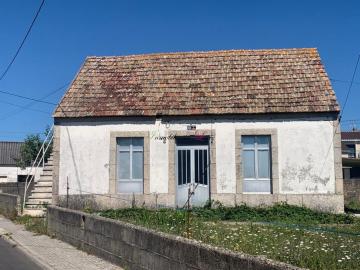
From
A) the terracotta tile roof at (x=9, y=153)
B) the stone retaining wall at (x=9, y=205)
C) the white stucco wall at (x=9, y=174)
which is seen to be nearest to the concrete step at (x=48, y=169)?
the stone retaining wall at (x=9, y=205)

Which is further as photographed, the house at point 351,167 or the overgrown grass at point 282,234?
the house at point 351,167

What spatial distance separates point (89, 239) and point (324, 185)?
9.65m

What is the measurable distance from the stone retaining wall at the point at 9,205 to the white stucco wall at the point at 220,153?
3.02 meters

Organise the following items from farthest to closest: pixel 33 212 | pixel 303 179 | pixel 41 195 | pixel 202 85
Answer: pixel 41 195 < pixel 33 212 < pixel 202 85 < pixel 303 179

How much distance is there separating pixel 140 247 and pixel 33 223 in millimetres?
9621

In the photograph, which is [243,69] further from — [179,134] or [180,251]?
[180,251]

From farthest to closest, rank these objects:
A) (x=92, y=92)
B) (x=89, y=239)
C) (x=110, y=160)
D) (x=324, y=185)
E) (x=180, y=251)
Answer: (x=92, y=92), (x=110, y=160), (x=324, y=185), (x=89, y=239), (x=180, y=251)

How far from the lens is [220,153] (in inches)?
727

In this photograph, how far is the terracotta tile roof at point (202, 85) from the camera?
18.5 meters

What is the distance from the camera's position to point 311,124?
1803 cm

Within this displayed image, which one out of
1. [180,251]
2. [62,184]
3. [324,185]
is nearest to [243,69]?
[324,185]

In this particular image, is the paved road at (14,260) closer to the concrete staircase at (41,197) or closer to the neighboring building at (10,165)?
the concrete staircase at (41,197)

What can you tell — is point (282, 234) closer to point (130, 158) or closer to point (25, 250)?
point (25, 250)

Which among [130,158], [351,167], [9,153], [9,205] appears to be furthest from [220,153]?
[9,153]
